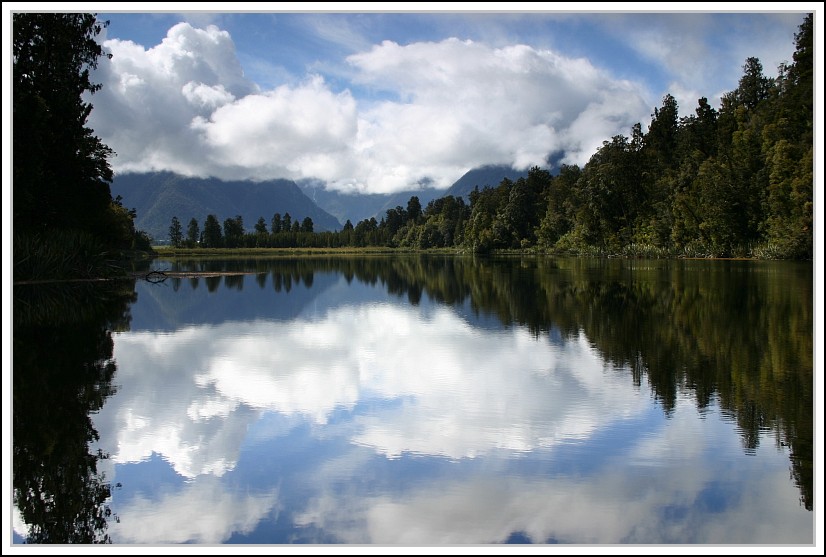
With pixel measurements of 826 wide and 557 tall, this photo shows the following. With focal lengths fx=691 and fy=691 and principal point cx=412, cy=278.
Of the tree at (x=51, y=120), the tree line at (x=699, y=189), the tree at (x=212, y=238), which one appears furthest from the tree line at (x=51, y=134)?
the tree at (x=212, y=238)

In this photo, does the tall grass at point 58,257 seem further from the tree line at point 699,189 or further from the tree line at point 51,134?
the tree line at point 699,189

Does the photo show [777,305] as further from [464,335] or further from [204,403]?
[204,403]

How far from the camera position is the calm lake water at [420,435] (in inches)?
255

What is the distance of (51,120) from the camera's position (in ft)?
113

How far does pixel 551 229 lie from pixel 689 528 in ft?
374

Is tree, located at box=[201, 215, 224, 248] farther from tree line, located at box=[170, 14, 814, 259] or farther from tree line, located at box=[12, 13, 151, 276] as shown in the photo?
tree line, located at box=[12, 13, 151, 276]

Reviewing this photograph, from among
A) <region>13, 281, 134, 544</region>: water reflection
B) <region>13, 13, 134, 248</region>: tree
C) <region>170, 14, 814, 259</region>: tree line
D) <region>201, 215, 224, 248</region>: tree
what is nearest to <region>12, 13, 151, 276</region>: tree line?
<region>13, 13, 134, 248</region>: tree

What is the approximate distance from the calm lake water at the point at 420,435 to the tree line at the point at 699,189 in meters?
51.1

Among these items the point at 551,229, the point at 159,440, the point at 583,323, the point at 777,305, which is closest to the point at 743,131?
the point at 551,229

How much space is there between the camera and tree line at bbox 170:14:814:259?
63375 millimetres

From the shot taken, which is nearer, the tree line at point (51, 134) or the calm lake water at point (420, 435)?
the calm lake water at point (420, 435)

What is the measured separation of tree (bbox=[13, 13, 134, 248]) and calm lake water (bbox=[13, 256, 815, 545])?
14.3 meters

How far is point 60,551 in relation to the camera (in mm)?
5789

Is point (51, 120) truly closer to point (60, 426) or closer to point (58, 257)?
point (58, 257)
